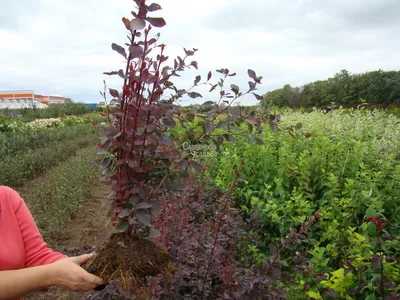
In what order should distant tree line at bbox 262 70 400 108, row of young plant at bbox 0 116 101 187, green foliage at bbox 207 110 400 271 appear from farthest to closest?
1. distant tree line at bbox 262 70 400 108
2. row of young plant at bbox 0 116 101 187
3. green foliage at bbox 207 110 400 271

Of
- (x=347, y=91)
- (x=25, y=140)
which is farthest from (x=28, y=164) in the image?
(x=347, y=91)

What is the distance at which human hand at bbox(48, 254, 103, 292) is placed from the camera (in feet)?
4.27

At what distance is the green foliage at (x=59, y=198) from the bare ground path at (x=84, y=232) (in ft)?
0.36

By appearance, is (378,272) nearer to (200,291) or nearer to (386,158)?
(200,291)

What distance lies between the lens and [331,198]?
3051 mm

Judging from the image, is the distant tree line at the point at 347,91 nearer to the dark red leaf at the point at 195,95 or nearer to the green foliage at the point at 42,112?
the green foliage at the point at 42,112

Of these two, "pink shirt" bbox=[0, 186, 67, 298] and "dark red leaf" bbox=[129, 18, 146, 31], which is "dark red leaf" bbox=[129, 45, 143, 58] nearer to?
"dark red leaf" bbox=[129, 18, 146, 31]

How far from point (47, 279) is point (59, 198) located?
161 inches

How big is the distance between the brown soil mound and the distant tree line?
34550 millimetres

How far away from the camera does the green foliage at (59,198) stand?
439cm

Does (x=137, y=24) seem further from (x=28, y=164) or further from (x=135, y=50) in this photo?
(x=28, y=164)

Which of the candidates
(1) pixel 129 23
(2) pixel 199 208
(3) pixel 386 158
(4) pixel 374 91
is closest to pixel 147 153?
(1) pixel 129 23

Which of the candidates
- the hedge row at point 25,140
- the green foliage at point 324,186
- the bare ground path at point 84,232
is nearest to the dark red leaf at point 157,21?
the green foliage at point 324,186

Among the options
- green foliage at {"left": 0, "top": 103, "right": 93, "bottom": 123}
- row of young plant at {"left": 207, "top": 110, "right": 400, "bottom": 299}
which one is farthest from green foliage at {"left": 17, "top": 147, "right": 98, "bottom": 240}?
green foliage at {"left": 0, "top": 103, "right": 93, "bottom": 123}
